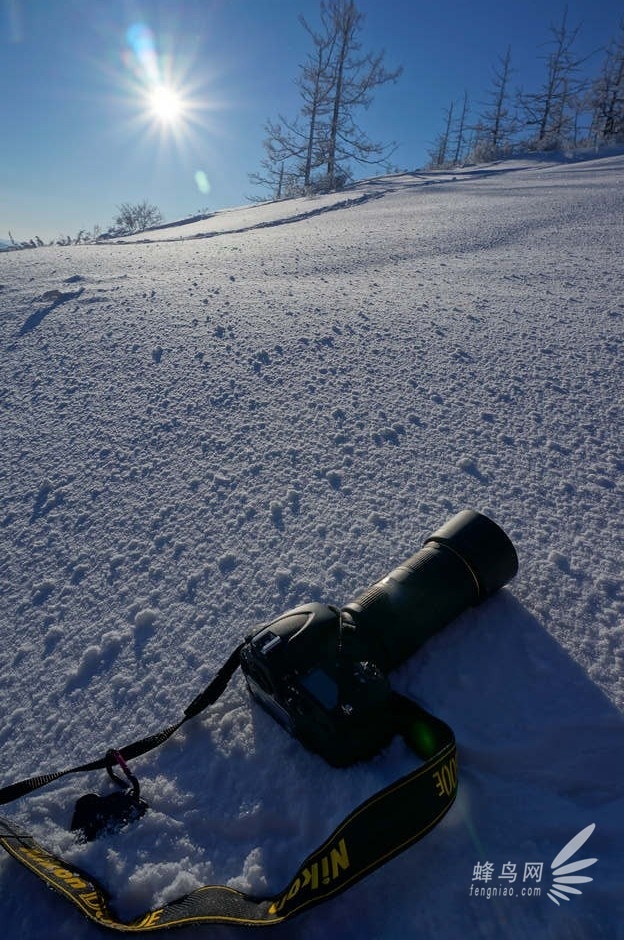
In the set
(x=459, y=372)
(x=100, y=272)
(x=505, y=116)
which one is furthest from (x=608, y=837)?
(x=505, y=116)

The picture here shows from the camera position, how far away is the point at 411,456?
60.7 inches

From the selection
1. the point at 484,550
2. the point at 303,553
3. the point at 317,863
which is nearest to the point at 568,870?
the point at 317,863

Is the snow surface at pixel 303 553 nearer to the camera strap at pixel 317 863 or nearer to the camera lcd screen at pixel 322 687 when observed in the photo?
the camera strap at pixel 317 863

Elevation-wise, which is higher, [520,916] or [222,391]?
[222,391]

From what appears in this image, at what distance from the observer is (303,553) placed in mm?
1255

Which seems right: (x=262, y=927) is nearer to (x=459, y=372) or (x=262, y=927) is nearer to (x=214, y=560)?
(x=214, y=560)

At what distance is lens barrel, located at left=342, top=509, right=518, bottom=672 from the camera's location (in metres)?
0.94

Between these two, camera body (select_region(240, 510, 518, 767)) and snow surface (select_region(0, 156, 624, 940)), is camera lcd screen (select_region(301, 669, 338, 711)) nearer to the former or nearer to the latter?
camera body (select_region(240, 510, 518, 767))

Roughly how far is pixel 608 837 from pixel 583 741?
0.15 metres

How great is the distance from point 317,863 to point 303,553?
0.66 meters

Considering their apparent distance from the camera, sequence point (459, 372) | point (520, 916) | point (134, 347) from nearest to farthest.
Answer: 1. point (520, 916)
2. point (459, 372)
3. point (134, 347)

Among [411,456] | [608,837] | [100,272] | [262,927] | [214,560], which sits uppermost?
[100,272]

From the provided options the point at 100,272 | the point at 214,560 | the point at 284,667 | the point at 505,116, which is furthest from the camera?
the point at 505,116

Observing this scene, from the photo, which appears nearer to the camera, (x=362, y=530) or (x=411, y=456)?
(x=362, y=530)
